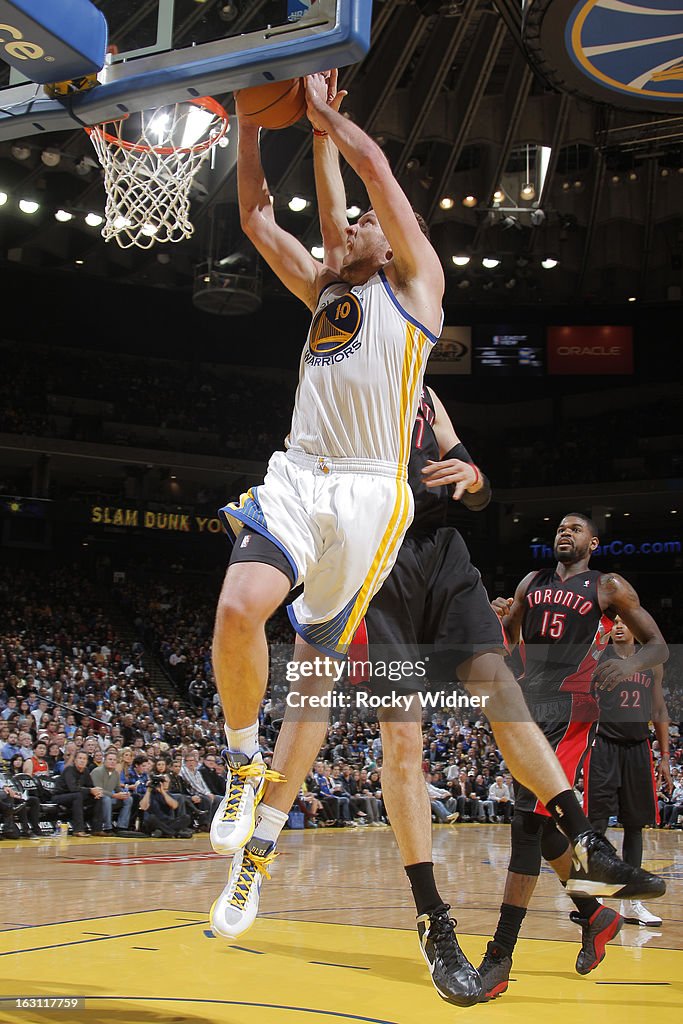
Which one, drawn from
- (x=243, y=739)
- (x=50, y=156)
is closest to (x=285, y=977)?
(x=243, y=739)

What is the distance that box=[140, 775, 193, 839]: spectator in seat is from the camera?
12.7m

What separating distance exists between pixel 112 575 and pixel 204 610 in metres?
2.72

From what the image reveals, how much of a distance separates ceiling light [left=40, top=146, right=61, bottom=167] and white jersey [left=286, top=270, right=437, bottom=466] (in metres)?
16.1

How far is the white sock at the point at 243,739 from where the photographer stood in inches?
132

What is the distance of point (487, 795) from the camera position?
18.6 m

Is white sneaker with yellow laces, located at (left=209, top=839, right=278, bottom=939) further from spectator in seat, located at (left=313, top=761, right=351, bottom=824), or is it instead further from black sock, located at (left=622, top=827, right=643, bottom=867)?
spectator in seat, located at (left=313, top=761, right=351, bottom=824)

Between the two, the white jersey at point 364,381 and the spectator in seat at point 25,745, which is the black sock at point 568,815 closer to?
the white jersey at point 364,381

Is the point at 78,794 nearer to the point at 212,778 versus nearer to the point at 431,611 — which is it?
the point at 212,778

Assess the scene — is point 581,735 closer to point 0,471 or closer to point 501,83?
point 501,83

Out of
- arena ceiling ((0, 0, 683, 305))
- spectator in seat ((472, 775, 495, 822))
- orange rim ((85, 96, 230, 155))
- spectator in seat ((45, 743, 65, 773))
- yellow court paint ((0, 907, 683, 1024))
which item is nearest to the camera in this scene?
yellow court paint ((0, 907, 683, 1024))

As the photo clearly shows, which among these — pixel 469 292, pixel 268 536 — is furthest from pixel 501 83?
pixel 268 536

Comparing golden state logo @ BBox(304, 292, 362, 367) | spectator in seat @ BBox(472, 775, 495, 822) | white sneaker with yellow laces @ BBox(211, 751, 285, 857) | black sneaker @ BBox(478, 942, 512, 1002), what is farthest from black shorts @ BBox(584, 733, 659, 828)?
spectator in seat @ BBox(472, 775, 495, 822)

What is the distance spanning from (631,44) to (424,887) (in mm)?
11509

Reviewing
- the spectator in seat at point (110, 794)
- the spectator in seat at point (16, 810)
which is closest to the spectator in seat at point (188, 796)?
the spectator in seat at point (110, 794)
